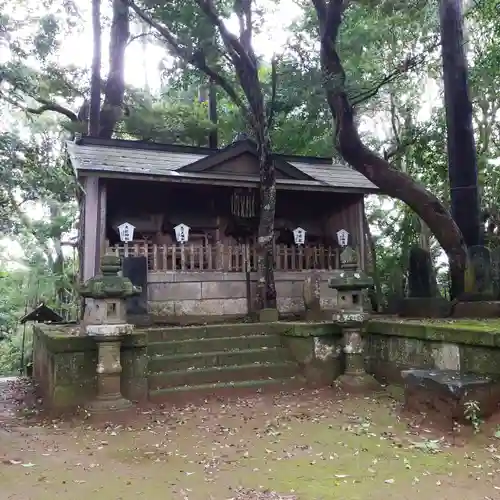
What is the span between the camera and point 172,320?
35.9ft

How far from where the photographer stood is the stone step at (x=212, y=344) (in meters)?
8.27

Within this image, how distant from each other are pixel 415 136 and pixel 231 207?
6.74 metres

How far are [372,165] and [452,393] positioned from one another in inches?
253

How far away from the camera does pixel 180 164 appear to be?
11.7 m

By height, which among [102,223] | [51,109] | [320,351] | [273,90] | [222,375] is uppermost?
[51,109]

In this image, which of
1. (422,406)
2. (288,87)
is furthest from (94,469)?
(288,87)

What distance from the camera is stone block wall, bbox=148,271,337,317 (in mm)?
11000

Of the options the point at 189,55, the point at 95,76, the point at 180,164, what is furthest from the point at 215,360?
the point at 95,76

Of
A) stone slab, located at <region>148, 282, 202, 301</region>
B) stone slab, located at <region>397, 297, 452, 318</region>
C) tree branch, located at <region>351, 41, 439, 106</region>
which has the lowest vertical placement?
stone slab, located at <region>397, 297, 452, 318</region>

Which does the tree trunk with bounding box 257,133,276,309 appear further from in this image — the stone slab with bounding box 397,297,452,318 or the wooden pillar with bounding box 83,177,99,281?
the wooden pillar with bounding box 83,177,99,281

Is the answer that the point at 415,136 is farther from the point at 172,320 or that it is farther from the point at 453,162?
the point at 172,320

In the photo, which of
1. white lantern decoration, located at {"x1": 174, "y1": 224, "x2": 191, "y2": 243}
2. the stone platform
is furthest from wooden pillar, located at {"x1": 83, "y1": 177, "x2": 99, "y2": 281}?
the stone platform

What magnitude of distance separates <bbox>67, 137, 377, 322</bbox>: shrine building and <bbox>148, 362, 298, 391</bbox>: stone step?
2.51 meters

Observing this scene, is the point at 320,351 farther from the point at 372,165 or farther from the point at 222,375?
the point at 372,165
